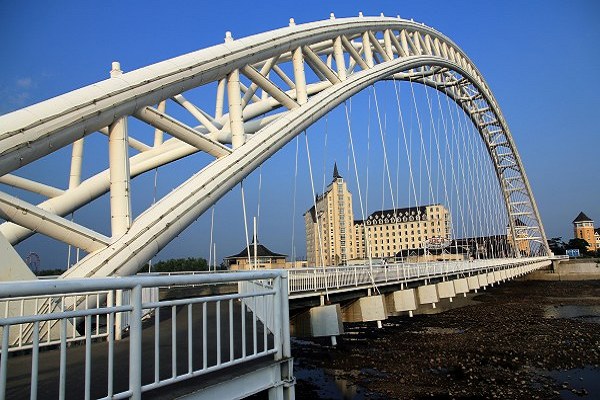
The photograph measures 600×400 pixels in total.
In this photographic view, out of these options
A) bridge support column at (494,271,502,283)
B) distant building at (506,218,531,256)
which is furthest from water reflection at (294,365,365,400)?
distant building at (506,218,531,256)

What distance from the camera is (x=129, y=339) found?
4.50 metres

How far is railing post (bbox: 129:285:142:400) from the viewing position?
117 inches

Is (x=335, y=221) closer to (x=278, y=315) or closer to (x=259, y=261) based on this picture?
(x=259, y=261)

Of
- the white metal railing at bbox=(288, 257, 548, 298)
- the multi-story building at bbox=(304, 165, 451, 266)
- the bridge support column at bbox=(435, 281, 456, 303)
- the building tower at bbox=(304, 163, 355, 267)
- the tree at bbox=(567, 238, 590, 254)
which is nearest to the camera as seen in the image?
the white metal railing at bbox=(288, 257, 548, 298)

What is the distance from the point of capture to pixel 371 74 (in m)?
17.4

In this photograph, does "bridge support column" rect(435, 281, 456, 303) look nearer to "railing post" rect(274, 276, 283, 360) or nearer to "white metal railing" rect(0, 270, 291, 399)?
"white metal railing" rect(0, 270, 291, 399)

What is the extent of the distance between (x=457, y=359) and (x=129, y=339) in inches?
649

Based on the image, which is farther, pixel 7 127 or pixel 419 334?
pixel 419 334

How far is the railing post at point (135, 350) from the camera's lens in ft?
9.75

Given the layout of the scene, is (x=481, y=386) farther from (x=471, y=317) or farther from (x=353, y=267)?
(x=471, y=317)

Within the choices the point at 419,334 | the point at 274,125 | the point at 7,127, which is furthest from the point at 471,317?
the point at 7,127

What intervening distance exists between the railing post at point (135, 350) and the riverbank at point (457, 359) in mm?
11649

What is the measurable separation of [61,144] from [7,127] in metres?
0.80

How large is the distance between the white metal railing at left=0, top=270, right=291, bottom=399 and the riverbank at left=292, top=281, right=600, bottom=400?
366 inches
